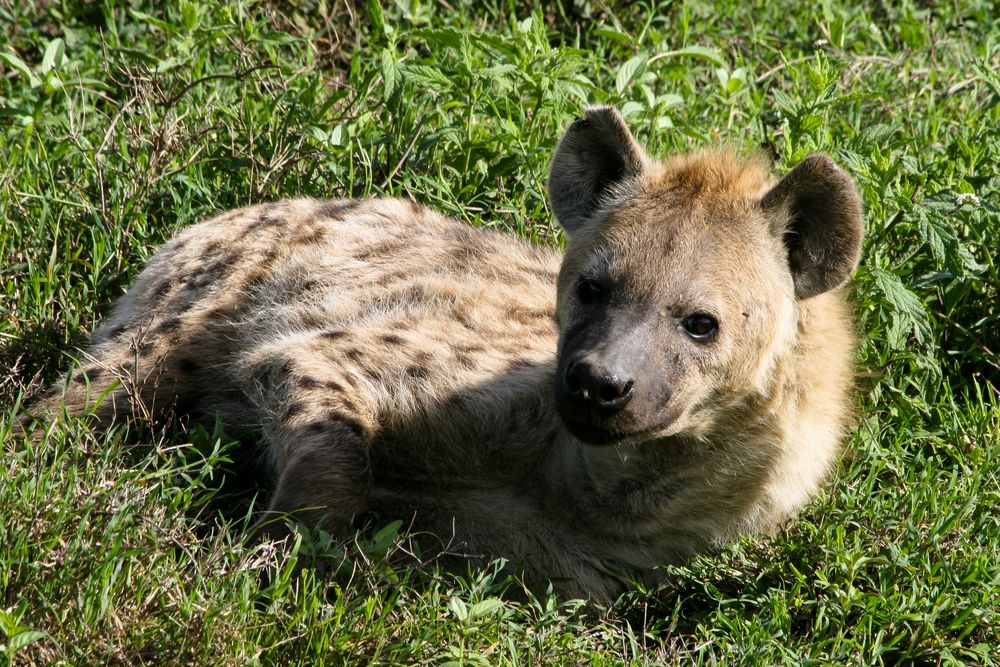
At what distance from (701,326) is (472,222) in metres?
1.82

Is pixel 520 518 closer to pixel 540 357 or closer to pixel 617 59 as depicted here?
pixel 540 357

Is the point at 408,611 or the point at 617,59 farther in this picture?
the point at 617,59

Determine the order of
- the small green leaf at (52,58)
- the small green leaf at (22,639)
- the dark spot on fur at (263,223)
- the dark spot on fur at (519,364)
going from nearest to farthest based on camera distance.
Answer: the small green leaf at (22,639)
the dark spot on fur at (519,364)
the dark spot on fur at (263,223)
the small green leaf at (52,58)

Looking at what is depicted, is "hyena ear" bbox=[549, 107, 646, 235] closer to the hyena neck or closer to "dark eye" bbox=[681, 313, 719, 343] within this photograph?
"dark eye" bbox=[681, 313, 719, 343]

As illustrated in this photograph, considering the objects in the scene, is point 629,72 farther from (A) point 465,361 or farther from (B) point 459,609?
(B) point 459,609

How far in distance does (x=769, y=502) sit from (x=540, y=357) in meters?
0.81

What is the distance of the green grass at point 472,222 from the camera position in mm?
2814

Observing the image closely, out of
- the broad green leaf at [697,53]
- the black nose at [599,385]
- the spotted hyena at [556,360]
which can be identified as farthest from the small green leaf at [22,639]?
the broad green leaf at [697,53]

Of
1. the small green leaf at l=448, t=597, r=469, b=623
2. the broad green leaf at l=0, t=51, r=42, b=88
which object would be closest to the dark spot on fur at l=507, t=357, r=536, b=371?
the small green leaf at l=448, t=597, r=469, b=623

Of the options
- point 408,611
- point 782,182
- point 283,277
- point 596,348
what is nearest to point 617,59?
point 283,277

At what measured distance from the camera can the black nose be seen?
2930mm

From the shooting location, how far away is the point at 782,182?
3.24m

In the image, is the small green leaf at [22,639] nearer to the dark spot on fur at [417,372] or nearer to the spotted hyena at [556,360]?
the spotted hyena at [556,360]

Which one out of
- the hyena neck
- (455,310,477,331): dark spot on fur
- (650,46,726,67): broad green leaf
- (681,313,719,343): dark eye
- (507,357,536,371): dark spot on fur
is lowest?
the hyena neck
